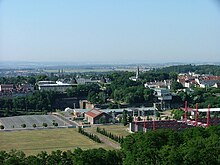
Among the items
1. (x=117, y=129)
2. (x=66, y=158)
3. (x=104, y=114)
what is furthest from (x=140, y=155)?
(x=104, y=114)

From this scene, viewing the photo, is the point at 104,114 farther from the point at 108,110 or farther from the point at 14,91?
the point at 14,91

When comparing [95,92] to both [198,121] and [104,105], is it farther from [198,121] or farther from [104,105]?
[198,121]

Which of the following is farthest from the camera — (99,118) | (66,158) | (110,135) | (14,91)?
(14,91)

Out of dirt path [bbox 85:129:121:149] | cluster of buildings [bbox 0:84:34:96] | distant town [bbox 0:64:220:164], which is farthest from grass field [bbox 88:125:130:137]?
cluster of buildings [bbox 0:84:34:96]

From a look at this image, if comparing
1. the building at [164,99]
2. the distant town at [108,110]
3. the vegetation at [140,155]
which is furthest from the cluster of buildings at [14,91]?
the vegetation at [140,155]

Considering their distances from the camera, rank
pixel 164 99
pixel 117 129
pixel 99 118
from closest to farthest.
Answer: pixel 117 129 → pixel 99 118 → pixel 164 99

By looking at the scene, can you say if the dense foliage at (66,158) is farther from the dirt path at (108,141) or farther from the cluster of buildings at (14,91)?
the cluster of buildings at (14,91)

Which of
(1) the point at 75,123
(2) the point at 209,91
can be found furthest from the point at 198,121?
(2) the point at 209,91

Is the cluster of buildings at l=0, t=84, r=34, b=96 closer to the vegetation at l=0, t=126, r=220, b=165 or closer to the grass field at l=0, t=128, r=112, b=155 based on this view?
the grass field at l=0, t=128, r=112, b=155
